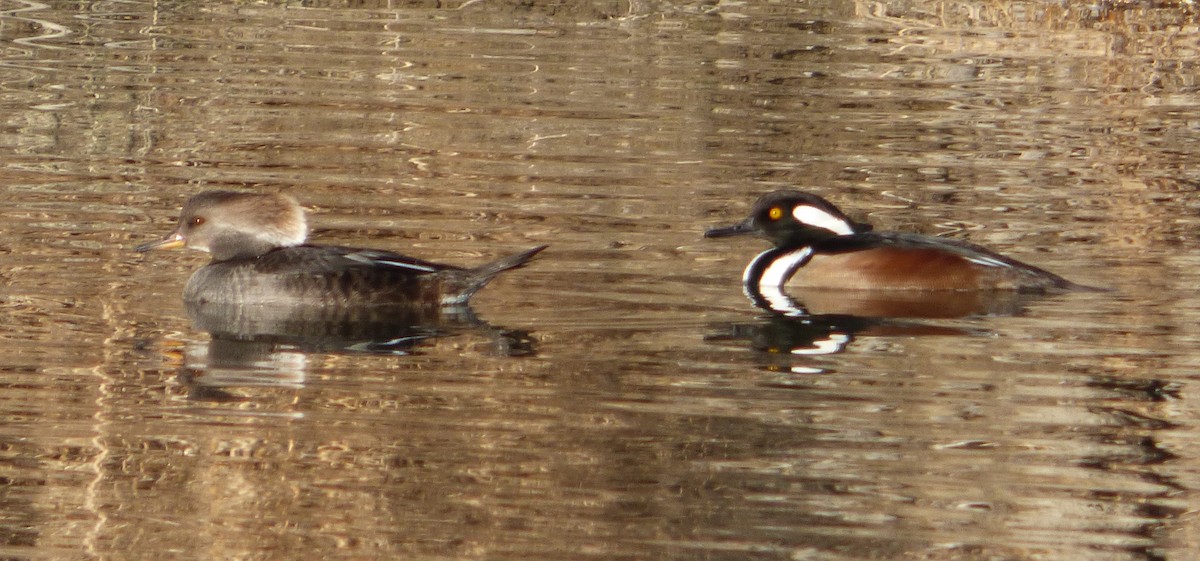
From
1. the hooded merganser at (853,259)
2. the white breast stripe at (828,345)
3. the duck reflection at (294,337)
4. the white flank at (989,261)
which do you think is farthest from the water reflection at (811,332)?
the duck reflection at (294,337)

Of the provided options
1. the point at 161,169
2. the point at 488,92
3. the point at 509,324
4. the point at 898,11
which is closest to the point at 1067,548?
the point at 509,324

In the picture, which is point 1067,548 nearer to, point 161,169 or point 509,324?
point 509,324

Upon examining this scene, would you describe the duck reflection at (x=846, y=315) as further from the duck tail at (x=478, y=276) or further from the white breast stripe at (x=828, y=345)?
the duck tail at (x=478, y=276)

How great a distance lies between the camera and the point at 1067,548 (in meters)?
5.97

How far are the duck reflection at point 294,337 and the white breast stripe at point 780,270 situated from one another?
5.72 feet

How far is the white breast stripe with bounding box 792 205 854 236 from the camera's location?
10.8m

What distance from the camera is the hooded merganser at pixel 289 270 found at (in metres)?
9.57

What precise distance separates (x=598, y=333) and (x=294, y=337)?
4.53 ft

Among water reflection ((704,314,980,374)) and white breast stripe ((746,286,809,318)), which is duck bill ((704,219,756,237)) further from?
water reflection ((704,314,980,374))

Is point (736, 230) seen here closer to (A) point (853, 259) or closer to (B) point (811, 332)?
(A) point (853, 259)

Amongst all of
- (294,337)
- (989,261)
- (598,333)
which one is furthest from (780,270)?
(294,337)

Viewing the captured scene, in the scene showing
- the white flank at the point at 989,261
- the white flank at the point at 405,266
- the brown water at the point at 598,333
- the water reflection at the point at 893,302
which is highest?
the white flank at the point at 405,266

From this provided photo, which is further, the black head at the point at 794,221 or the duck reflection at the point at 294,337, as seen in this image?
the black head at the point at 794,221

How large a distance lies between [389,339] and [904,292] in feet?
9.63
